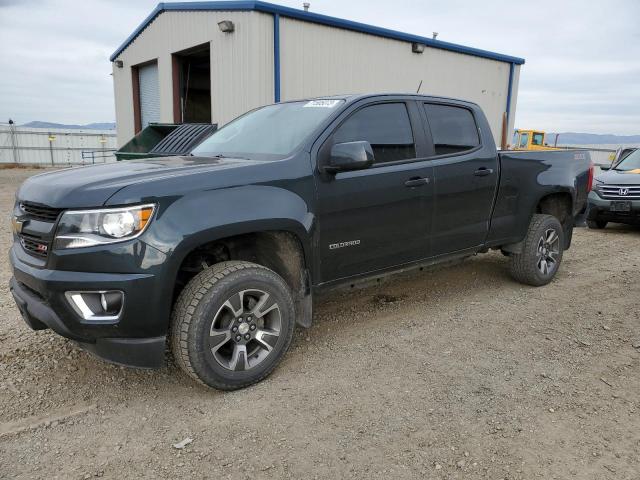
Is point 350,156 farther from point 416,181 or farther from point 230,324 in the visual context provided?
point 230,324

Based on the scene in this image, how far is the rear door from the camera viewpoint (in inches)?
161

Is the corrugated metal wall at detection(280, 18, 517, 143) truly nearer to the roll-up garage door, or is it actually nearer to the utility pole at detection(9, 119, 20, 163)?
the roll-up garage door

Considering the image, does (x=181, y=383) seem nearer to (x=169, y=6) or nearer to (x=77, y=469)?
(x=77, y=469)

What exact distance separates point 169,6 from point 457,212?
12.1 meters

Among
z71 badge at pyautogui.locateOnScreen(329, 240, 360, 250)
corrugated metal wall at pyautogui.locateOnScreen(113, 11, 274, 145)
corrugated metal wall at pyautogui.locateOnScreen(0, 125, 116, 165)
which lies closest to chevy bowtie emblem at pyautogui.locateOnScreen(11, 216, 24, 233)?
z71 badge at pyautogui.locateOnScreen(329, 240, 360, 250)

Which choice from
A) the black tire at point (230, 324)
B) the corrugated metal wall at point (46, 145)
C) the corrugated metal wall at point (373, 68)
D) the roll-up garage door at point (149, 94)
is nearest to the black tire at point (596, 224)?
the corrugated metal wall at point (373, 68)

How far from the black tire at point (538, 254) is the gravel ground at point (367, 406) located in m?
0.71

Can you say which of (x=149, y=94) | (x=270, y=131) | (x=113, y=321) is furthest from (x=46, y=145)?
(x=113, y=321)

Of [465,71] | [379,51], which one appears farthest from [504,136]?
[379,51]

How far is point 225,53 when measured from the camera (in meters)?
11.4

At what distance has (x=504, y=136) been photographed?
1619 centimetres

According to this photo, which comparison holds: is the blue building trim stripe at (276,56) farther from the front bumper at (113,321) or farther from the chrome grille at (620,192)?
the front bumper at (113,321)

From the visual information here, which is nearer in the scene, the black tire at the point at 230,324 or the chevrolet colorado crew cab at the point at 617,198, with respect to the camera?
the black tire at the point at 230,324

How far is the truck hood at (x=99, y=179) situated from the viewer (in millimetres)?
2611
